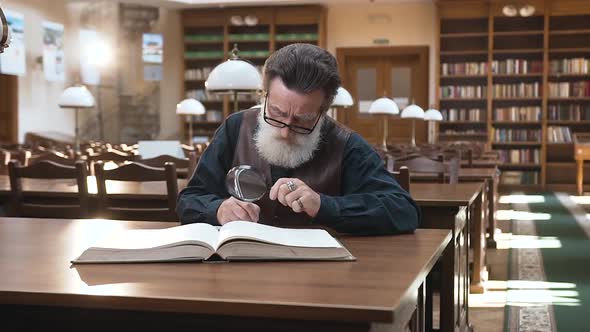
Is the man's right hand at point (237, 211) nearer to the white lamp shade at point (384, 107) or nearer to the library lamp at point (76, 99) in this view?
the white lamp shade at point (384, 107)

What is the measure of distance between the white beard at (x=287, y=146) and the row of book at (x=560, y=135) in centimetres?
1138

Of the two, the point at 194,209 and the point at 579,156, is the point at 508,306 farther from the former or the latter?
the point at 579,156

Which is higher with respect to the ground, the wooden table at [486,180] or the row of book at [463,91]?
the row of book at [463,91]

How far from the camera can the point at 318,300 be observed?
1.16 m

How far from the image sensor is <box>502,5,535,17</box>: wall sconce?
12.5m

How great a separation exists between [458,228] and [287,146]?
76 cm

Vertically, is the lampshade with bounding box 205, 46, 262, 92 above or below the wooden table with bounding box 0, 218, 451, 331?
above

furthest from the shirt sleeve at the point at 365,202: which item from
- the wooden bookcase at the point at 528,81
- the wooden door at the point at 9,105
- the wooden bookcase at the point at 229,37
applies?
the wooden bookcase at the point at 229,37

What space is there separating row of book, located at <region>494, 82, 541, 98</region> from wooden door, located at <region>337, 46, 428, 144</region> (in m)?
1.32

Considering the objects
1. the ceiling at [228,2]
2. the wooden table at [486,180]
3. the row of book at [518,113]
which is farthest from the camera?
the ceiling at [228,2]

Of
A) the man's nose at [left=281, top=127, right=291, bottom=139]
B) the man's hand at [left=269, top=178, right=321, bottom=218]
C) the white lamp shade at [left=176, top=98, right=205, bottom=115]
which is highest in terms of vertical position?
the man's nose at [left=281, top=127, right=291, bottom=139]

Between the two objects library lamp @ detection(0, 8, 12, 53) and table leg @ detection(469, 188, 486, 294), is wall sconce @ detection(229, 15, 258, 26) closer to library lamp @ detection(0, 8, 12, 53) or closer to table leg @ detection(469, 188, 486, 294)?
table leg @ detection(469, 188, 486, 294)

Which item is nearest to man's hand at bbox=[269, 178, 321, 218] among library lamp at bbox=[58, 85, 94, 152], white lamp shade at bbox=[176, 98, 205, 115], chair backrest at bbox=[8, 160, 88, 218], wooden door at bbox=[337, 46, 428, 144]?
chair backrest at bbox=[8, 160, 88, 218]

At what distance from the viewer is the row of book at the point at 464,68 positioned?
12.9m
